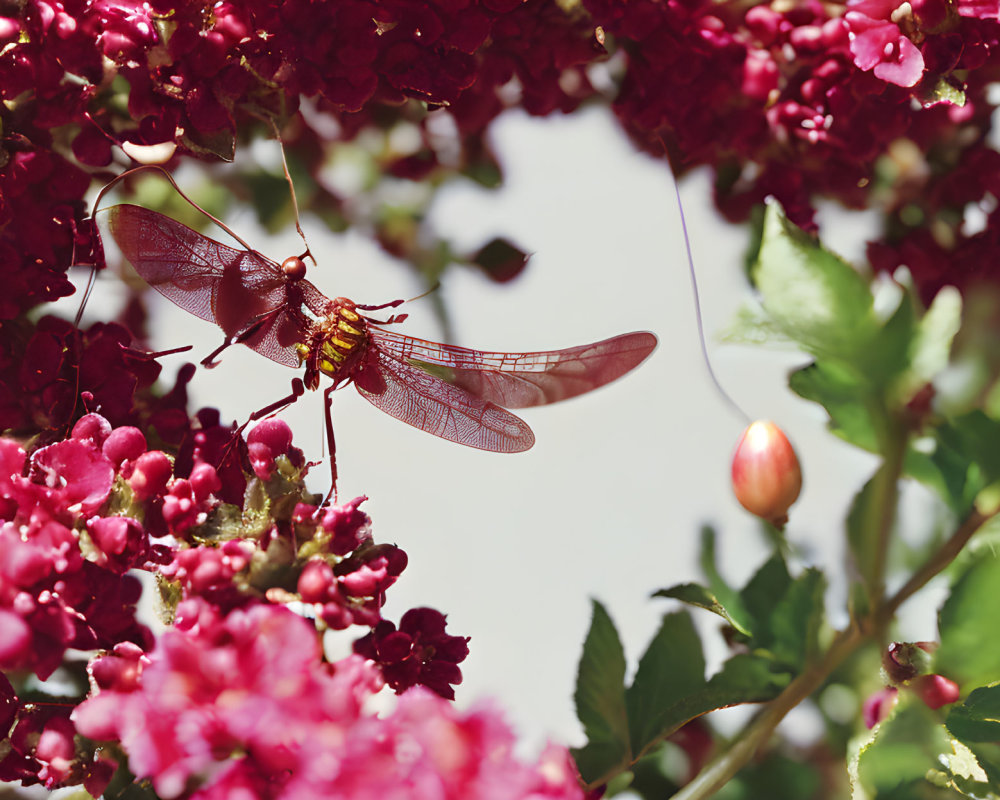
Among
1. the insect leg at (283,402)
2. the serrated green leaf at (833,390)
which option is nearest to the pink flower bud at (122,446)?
the insect leg at (283,402)

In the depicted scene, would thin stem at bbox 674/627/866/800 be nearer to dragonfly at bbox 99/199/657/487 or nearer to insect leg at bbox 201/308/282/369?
dragonfly at bbox 99/199/657/487

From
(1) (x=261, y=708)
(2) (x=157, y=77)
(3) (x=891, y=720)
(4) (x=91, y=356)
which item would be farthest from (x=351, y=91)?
(3) (x=891, y=720)

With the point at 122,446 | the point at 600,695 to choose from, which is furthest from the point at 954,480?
the point at 122,446

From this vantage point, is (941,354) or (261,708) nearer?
(261,708)

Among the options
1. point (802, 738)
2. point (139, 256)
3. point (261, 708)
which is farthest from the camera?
point (802, 738)

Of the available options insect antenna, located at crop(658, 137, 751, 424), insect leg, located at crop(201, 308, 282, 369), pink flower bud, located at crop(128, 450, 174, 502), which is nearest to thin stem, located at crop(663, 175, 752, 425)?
insect antenna, located at crop(658, 137, 751, 424)

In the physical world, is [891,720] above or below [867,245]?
below

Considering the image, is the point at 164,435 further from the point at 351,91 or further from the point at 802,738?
the point at 802,738
